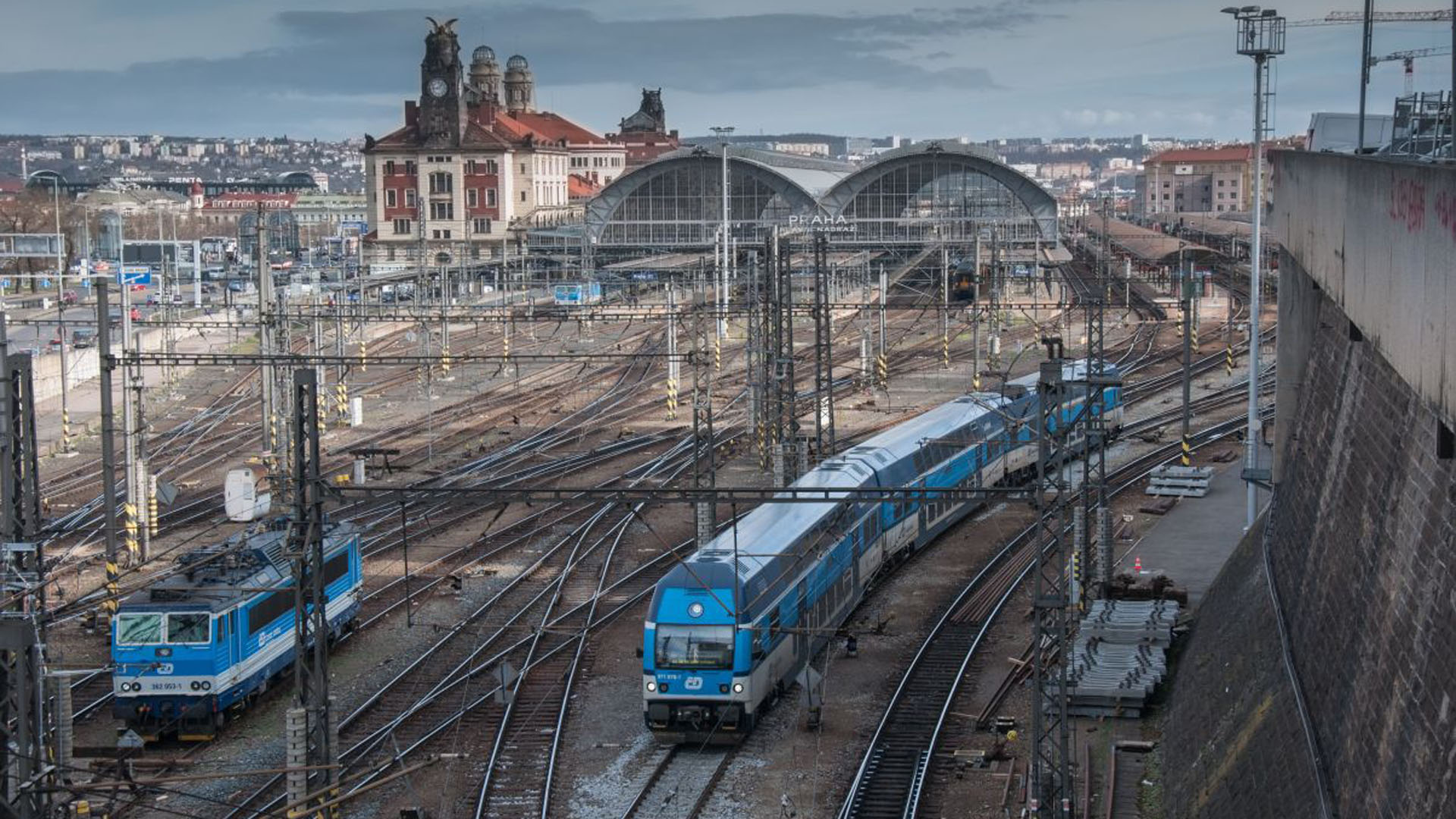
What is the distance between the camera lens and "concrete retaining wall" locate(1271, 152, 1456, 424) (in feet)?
32.9

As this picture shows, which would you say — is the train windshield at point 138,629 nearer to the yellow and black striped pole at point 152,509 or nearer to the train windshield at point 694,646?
the train windshield at point 694,646

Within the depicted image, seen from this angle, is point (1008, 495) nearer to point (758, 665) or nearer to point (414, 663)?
point (758, 665)

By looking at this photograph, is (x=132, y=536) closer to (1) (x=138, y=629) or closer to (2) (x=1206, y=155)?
(1) (x=138, y=629)

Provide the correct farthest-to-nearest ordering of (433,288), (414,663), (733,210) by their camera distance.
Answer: (733,210), (433,288), (414,663)

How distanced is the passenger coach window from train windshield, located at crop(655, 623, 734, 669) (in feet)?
15.4

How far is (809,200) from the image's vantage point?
74.3m

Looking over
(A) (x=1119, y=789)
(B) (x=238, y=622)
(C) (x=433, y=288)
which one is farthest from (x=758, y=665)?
(C) (x=433, y=288)

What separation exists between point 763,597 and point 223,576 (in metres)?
5.86

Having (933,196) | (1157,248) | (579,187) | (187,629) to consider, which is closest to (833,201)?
(933,196)

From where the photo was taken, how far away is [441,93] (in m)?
85.8

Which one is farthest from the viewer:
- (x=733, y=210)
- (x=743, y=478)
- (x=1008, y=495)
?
(x=733, y=210)

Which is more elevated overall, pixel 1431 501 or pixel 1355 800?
pixel 1431 501

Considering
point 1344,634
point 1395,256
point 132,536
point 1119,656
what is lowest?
point 1119,656

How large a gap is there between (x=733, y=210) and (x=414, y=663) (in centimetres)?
5907
